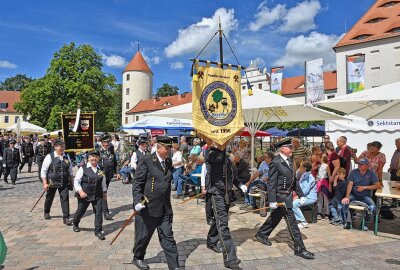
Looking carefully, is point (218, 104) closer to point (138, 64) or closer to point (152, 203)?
point (152, 203)

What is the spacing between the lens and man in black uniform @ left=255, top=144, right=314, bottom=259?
5.02 metres

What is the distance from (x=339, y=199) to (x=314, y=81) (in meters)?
19.8

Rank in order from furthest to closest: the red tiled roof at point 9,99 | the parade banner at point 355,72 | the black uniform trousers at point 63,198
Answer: the red tiled roof at point 9,99 < the parade banner at point 355,72 < the black uniform trousers at point 63,198

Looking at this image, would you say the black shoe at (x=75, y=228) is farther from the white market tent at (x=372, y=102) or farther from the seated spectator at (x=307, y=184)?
the white market tent at (x=372, y=102)

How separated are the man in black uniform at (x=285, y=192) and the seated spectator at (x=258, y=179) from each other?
A: 8.10 ft

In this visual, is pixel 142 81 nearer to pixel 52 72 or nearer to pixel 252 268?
pixel 52 72

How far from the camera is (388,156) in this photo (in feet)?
53.0

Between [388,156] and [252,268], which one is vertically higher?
[388,156]

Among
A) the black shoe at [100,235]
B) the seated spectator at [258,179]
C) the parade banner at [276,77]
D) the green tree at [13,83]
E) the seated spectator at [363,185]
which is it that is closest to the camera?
the black shoe at [100,235]

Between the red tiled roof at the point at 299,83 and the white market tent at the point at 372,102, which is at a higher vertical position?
the red tiled roof at the point at 299,83

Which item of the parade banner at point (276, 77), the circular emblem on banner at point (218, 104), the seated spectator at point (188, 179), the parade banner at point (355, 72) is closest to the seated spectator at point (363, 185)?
the circular emblem on banner at point (218, 104)

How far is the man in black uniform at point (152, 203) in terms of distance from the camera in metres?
4.28

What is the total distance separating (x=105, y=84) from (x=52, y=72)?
5.85 meters

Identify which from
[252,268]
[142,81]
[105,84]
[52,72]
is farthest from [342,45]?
[252,268]
